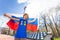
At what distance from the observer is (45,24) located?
1.61 metres

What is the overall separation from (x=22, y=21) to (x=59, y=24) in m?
0.35

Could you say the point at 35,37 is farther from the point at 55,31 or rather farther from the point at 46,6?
the point at 46,6

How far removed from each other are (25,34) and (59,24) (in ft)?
1.08

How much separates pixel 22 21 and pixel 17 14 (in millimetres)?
85

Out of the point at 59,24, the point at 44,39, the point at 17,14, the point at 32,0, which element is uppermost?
the point at 32,0

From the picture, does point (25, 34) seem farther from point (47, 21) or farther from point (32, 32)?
point (47, 21)

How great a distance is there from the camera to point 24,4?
164 cm

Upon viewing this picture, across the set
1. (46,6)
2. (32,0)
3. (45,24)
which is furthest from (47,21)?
(32,0)

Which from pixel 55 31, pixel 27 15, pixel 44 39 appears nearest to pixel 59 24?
pixel 55 31

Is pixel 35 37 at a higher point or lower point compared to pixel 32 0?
lower

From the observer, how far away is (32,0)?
163 cm

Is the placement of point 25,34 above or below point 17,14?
below

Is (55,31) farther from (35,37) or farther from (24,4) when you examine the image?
(24,4)

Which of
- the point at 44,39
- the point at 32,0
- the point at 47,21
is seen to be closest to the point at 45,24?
the point at 47,21
